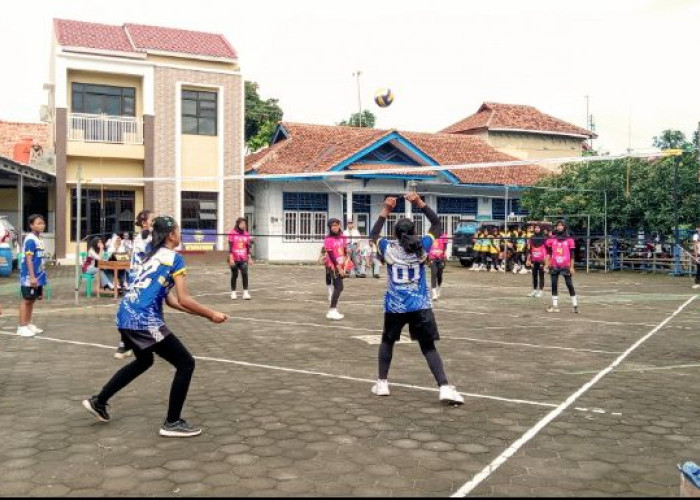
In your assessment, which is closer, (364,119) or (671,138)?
(671,138)

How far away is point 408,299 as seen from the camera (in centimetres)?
692

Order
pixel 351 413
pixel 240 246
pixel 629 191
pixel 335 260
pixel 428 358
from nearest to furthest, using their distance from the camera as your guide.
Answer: pixel 351 413, pixel 428 358, pixel 335 260, pixel 240 246, pixel 629 191

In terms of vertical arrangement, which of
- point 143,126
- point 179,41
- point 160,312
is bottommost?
point 160,312

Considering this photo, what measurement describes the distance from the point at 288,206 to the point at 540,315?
19.8 metres

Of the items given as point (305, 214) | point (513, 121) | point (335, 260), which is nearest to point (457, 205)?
point (305, 214)

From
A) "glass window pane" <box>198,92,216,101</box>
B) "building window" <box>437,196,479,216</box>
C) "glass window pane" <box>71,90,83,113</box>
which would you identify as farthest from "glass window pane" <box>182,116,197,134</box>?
"building window" <box>437,196,479,216</box>

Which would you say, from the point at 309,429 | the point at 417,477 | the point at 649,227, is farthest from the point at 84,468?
the point at 649,227

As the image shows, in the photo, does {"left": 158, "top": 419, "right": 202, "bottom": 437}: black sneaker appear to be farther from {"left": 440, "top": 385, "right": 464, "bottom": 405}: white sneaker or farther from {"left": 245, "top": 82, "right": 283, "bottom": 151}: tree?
{"left": 245, "top": 82, "right": 283, "bottom": 151}: tree

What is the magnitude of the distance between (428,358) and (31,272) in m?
6.69

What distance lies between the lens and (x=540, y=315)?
45.5 feet

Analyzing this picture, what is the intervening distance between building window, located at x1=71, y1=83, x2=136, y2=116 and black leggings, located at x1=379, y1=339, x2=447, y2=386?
25.1 meters

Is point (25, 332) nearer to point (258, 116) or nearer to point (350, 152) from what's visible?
point (350, 152)

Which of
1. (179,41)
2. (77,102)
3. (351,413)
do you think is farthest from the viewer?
(179,41)

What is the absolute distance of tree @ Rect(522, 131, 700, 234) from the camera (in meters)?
26.4
